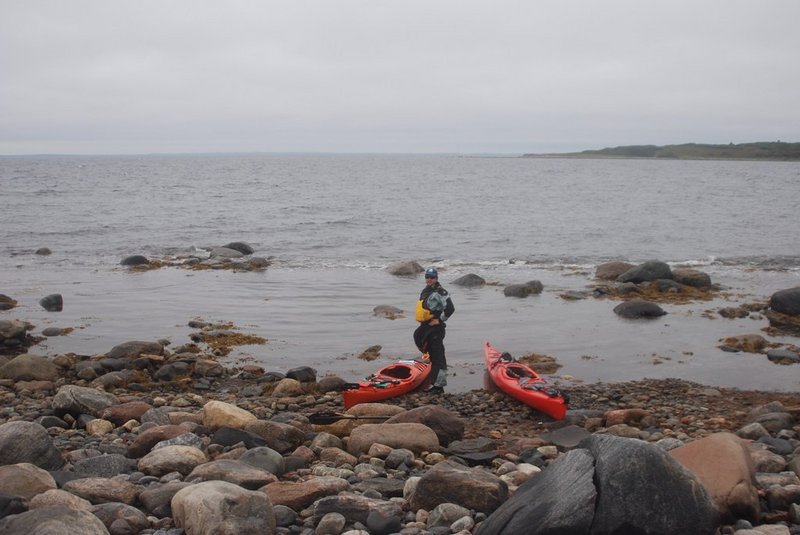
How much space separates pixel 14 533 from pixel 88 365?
29.3 ft

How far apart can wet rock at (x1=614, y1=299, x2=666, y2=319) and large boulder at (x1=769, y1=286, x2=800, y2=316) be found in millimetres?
2781

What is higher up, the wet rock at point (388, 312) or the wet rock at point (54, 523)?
the wet rock at point (54, 523)

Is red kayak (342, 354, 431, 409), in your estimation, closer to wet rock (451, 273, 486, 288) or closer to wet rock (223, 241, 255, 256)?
wet rock (451, 273, 486, 288)

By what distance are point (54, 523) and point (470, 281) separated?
19334mm

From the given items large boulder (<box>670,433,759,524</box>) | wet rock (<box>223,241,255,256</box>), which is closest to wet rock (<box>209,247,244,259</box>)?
wet rock (<box>223,241,255,256</box>)

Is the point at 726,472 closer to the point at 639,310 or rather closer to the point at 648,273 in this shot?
the point at 639,310

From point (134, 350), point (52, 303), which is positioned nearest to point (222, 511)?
point (134, 350)

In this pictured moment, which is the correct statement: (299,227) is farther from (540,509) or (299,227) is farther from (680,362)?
(540,509)

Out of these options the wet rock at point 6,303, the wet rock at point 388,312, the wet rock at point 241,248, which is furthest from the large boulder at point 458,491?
the wet rock at point 241,248

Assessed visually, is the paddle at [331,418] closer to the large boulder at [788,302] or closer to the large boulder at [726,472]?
the large boulder at [726,472]

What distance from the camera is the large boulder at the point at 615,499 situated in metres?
5.45

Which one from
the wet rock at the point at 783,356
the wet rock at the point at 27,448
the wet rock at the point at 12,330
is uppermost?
the wet rock at the point at 27,448

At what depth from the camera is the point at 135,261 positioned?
91.5 feet

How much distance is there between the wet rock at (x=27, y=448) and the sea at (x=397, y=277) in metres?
6.73
